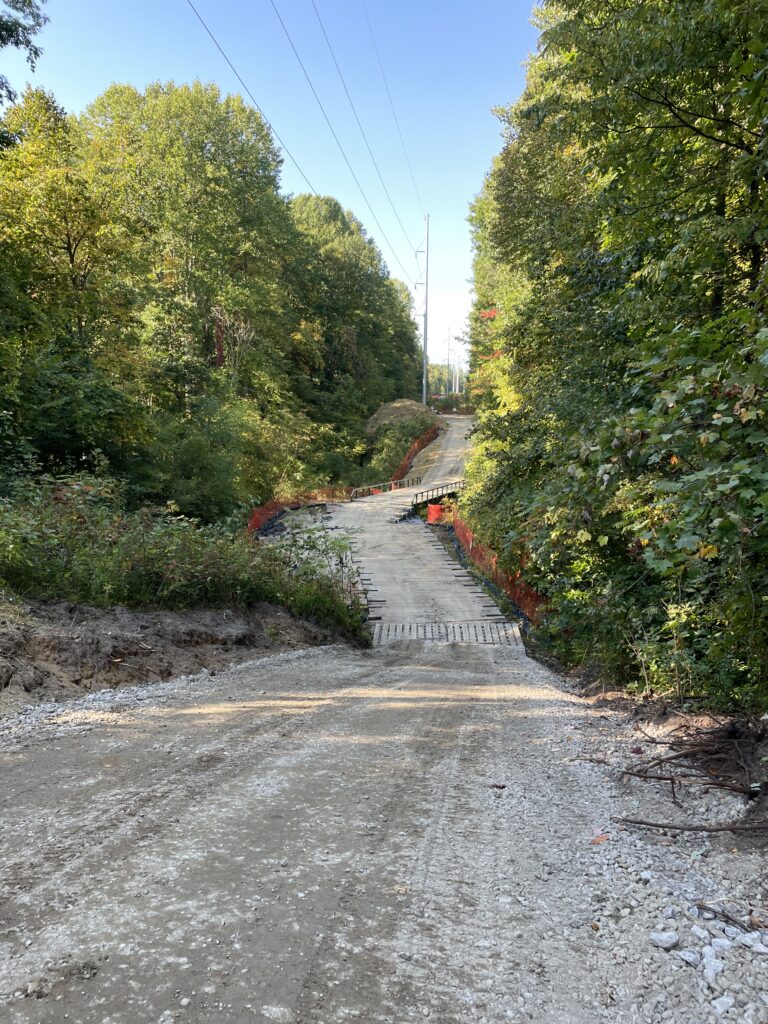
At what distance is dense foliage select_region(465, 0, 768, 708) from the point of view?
3.25 m

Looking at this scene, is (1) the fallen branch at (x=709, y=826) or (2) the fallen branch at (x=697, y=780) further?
(2) the fallen branch at (x=697, y=780)

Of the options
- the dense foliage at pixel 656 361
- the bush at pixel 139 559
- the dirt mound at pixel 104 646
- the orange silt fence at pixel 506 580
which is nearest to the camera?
the dense foliage at pixel 656 361

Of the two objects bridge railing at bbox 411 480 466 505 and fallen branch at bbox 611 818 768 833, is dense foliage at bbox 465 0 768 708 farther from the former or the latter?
bridge railing at bbox 411 480 466 505

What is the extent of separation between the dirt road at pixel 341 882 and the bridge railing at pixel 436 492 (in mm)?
30151

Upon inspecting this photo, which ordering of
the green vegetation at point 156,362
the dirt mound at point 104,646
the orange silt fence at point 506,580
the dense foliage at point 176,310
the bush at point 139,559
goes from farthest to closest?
the orange silt fence at point 506,580, the dense foliage at point 176,310, the green vegetation at point 156,362, the bush at point 139,559, the dirt mound at point 104,646

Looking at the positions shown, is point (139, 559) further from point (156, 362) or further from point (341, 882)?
point (156, 362)

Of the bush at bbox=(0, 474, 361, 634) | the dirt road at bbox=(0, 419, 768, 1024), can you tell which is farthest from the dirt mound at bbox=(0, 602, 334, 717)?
the dirt road at bbox=(0, 419, 768, 1024)

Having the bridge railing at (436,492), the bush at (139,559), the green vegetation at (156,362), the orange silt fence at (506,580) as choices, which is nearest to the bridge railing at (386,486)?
the green vegetation at (156,362)

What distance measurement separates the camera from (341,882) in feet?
8.79

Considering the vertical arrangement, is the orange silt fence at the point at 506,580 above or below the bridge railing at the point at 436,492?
below

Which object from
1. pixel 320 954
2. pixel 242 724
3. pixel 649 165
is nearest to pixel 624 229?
pixel 649 165

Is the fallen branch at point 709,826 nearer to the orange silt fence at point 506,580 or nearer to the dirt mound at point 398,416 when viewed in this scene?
the orange silt fence at point 506,580

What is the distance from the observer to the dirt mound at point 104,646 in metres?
5.25

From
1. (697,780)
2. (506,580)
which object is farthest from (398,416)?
(697,780)
